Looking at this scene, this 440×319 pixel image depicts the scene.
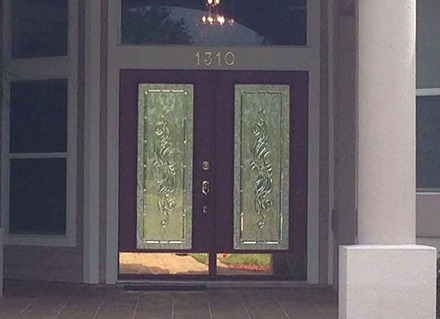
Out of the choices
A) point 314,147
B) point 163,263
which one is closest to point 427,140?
point 314,147

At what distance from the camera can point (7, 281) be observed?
14.1m

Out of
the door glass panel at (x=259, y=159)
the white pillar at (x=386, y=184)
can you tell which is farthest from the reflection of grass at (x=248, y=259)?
the white pillar at (x=386, y=184)

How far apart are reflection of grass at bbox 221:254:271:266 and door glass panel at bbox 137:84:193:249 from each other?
554 mm

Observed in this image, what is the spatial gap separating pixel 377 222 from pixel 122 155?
5105 millimetres

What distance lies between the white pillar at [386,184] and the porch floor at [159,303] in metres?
1.91

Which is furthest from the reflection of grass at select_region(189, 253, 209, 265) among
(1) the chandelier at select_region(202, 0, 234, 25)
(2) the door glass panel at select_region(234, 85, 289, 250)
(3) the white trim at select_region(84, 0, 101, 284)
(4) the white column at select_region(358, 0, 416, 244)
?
(4) the white column at select_region(358, 0, 416, 244)

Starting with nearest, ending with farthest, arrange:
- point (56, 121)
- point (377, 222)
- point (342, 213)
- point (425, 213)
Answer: point (377, 222) < point (425, 213) < point (342, 213) < point (56, 121)

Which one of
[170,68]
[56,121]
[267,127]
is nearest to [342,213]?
[267,127]

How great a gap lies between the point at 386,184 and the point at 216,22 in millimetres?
5199

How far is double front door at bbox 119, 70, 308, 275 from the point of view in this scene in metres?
13.9

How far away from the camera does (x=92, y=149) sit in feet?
45.3

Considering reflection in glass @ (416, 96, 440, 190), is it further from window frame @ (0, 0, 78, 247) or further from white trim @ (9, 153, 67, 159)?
white trim @ (9, 153, 67, 159)

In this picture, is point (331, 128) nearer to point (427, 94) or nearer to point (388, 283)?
point (427, 94)

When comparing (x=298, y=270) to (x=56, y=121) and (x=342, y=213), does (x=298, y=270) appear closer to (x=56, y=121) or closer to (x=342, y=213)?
(x=342, y=213)
